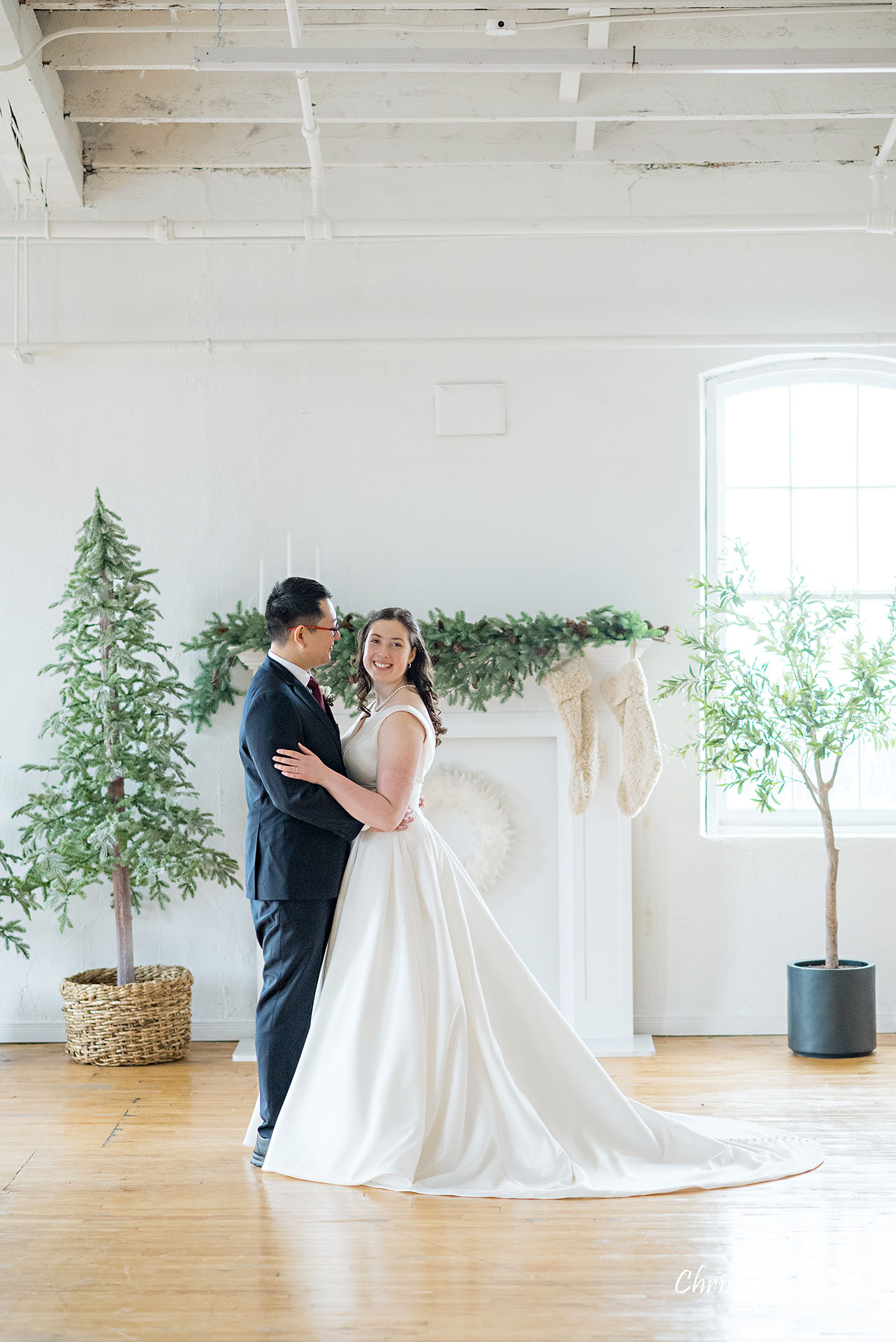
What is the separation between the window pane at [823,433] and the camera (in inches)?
219

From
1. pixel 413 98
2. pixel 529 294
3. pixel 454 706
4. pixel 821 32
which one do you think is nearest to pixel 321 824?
pixel 454 706

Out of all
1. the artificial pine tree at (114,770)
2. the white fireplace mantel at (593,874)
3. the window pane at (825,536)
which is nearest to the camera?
the artificial pine tree at (114,770)

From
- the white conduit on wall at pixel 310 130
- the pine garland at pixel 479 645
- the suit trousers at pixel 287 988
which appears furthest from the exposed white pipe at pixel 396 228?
the suit trousers at pixel 287 988

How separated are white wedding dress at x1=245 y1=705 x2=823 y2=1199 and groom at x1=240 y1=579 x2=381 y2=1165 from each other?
79 millimetres

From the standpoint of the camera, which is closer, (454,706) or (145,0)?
(145,0)

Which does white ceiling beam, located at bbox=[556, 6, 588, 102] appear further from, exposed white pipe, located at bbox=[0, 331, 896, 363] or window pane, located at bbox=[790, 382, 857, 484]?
window pane, located at bbox=[790, 382, 857, 484]

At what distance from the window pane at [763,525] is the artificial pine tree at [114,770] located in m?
2.63

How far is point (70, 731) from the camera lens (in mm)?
4793

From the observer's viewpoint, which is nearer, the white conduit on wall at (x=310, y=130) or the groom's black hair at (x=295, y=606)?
the groom's black hair at (x=295, y=606)

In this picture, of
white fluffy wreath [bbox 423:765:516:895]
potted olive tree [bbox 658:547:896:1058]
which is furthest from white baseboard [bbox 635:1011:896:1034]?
white fluffy wreath [bbox 423:765:516:895]

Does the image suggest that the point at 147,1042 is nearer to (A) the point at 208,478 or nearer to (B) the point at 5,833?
(B) the point at 5,833

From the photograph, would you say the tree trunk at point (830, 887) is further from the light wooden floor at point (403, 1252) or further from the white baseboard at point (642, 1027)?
the light wooden floor at point (403, 1252)

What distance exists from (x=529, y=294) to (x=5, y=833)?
3310 millimetres

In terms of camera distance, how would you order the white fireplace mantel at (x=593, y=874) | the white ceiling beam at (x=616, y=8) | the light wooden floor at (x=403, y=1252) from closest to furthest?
the light wooden floor at (x=403, y=1252) → the white ceiling beam at (x=616, y=8) → the white fireplace mantel at (x=593, y=874)
